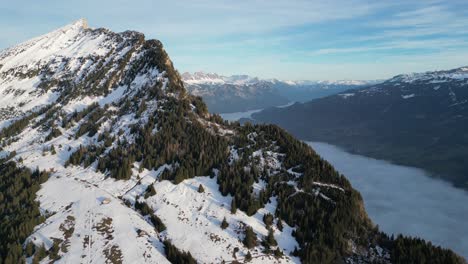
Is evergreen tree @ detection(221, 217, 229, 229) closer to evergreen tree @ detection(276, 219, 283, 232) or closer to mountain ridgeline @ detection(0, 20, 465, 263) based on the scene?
mountain ridgeline @ detection(0, 20, 465, 263)

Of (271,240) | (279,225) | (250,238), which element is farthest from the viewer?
(279,225)

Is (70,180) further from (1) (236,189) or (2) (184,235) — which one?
(1) (236,189)

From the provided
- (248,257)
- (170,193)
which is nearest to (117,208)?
(170,193)

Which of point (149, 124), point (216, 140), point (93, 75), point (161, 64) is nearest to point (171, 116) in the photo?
point (149, 124)

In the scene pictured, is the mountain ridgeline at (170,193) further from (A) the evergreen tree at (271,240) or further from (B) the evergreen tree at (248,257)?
(A) the evergreen tree at (271,240)

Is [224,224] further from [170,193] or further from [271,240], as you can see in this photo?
[170,193]

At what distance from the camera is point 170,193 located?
70.1 m

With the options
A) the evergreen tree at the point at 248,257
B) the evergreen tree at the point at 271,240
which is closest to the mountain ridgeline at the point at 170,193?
the evergreen tree at the point at 248,257

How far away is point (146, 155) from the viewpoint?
82.2m

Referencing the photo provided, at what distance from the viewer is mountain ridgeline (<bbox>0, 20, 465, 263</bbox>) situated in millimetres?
56000

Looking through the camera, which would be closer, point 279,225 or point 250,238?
point 250,238

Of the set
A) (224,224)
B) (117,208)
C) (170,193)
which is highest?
(170,193)

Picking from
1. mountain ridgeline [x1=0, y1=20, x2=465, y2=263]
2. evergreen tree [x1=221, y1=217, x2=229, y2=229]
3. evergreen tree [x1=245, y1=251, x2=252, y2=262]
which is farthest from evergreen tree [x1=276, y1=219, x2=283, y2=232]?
evergreen tree [x1=221, y1=217, x2=229, y2=229]

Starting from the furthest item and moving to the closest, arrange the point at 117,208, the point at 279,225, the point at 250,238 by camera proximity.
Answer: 1. the point at 117,208
2. the point at 279,225
3. the point at 250,238
